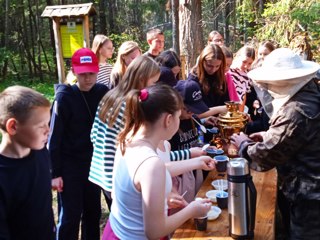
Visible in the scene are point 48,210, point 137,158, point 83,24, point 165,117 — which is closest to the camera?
point 137,158

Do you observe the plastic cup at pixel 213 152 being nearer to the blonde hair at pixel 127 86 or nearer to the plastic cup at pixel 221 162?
the plastic cup at pixel 221 162

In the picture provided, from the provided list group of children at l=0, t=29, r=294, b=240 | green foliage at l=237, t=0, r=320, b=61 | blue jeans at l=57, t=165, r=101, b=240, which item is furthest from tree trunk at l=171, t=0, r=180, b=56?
blue jeans at l=57, t=165, r=101, b=240

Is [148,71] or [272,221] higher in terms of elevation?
[148,71]

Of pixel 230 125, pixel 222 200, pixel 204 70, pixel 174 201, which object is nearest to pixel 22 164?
pixel 174 201

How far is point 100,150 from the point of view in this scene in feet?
8.14

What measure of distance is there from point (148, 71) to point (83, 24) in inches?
131

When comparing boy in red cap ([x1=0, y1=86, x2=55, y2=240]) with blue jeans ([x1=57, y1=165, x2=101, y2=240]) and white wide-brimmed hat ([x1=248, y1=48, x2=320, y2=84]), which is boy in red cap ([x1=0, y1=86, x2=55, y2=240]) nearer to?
blue jeans ([x1=57, y1=165, x2=101, y2=240])

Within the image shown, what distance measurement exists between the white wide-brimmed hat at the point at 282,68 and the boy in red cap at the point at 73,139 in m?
1.33

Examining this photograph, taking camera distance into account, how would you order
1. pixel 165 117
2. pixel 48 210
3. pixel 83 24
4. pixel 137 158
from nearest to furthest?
pixel 137 158, pixel 165 117, pixel 48 210, pixel 83 24

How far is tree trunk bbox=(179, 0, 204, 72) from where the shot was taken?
24.7ft

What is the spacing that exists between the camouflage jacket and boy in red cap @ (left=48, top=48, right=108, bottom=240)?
137 centimetres

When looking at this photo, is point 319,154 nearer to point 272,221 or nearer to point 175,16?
point 272,221

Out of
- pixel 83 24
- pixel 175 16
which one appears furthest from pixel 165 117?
pixel 175 16

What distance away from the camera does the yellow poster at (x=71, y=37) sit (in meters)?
5.44
